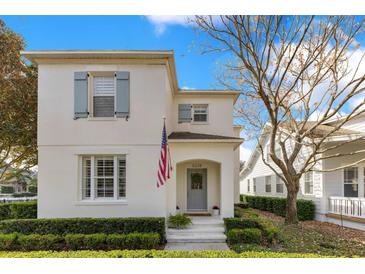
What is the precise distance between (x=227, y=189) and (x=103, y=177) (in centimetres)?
486

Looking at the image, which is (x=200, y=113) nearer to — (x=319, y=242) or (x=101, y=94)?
(x=101, y=94)

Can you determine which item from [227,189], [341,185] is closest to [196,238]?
[227,189]

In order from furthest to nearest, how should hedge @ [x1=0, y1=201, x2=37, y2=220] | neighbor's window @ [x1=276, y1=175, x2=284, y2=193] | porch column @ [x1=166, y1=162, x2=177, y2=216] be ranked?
neighbor's window @ [x1=276, y1=175, x2=284, y2=193] < hedge @ [x1=0, y1=201, x2=37, y2=220] < porch column @ [x1=166, y1=162, x2=177, y2=216]

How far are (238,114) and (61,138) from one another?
10.7 m

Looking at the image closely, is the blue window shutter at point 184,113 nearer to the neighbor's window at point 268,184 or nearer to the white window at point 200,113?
the white window at point 200,113

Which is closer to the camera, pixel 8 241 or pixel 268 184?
pixel 8 241

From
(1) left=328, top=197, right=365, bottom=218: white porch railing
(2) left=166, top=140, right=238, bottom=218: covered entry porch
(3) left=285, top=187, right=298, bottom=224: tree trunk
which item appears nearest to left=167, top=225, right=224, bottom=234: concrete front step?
(2) left=166, top=140, right=238, bottom=218: covered entry porch

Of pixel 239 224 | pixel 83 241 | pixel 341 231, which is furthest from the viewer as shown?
pixel 341 231

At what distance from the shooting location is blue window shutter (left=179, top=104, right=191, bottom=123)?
13.4 metres

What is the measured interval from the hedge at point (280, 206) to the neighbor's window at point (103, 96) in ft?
35.6

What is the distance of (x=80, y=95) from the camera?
988 centimetres

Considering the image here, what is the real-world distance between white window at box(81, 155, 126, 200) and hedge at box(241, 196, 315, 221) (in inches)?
377

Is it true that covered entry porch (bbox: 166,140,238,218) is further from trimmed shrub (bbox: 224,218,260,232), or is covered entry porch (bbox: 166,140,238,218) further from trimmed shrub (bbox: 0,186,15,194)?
trimmed shrub (bbox: 0,186,15,194)
